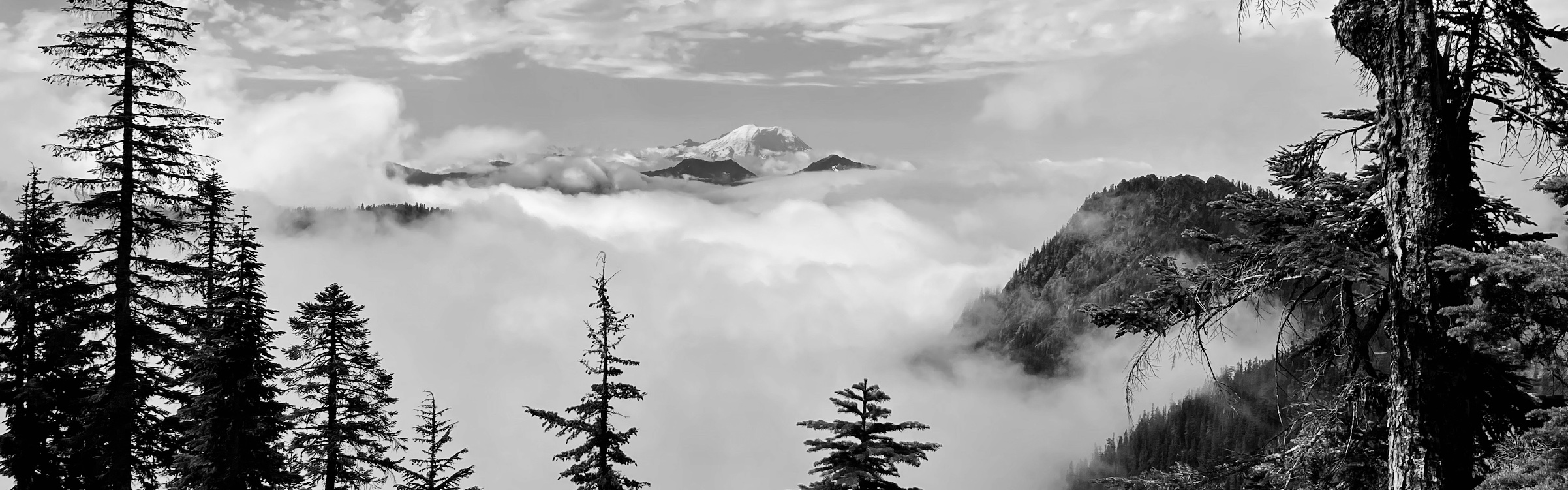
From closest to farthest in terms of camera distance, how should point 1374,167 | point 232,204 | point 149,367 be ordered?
point 1374,167 < point 149,367 < point 232,204

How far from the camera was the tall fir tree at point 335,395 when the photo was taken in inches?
984

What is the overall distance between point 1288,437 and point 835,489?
27.1 feet

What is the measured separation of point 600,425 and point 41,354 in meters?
13.2

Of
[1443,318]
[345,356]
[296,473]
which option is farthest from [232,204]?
[1443,318]

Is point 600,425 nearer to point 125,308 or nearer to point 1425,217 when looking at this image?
point 125,308

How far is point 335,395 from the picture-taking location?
25.3m

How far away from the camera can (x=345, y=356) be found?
25.7 metres

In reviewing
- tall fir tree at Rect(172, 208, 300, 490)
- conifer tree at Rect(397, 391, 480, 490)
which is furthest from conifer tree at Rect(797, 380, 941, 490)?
conifer tree at Rect(397, 391, 480, 490)

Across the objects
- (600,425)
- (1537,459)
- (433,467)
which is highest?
(433,467)

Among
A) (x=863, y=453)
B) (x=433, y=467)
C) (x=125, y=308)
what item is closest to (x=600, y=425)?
(x=863, y=453)

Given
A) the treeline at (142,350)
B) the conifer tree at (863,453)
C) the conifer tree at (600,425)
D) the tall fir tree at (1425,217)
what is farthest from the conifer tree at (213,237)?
the tall fir tree at (1425,217)

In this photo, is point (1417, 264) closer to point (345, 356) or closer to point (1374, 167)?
point (1374, 167)

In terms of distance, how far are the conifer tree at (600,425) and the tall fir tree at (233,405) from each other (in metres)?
6.05

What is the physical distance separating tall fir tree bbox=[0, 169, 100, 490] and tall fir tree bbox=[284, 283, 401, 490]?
4.58 m
